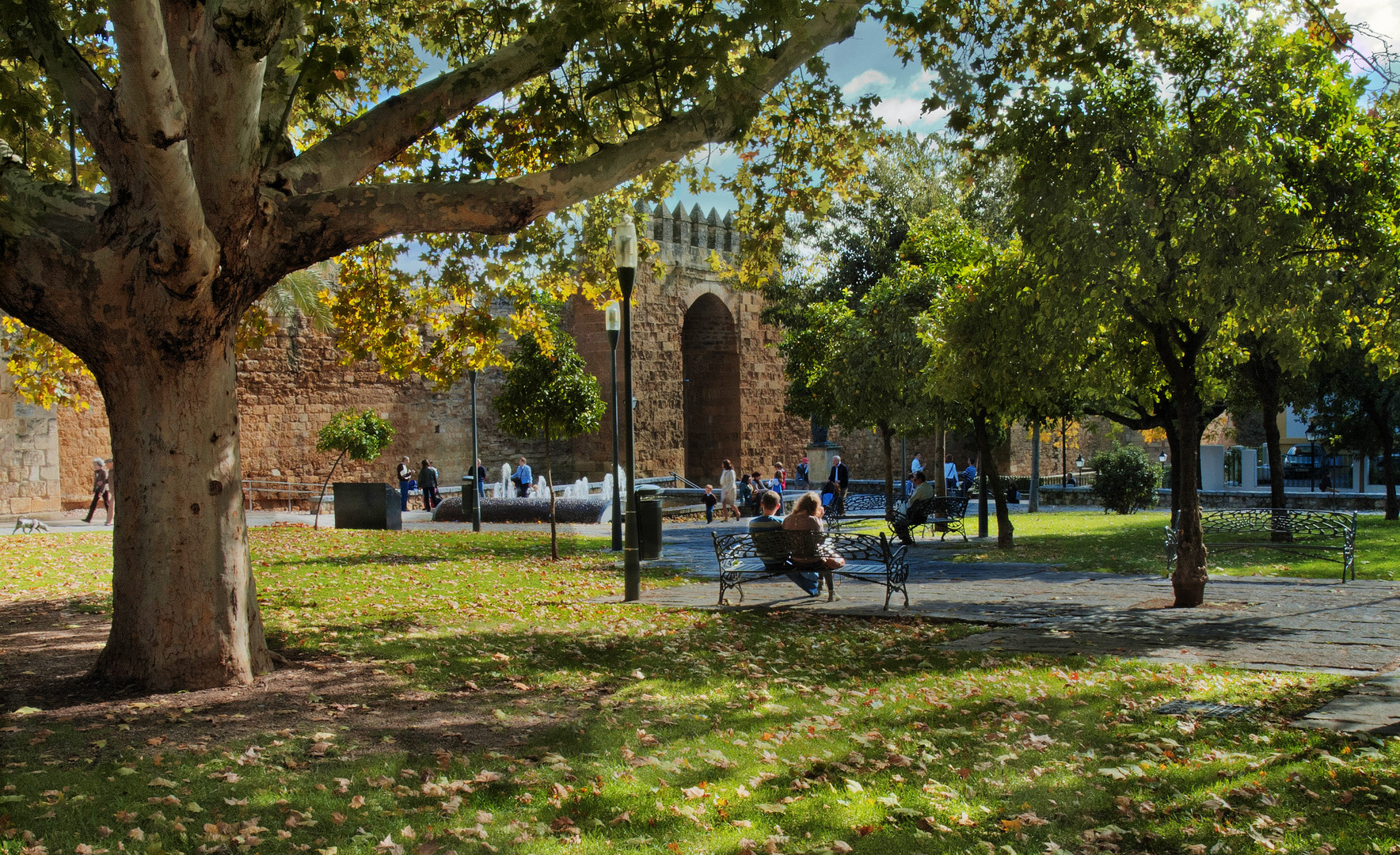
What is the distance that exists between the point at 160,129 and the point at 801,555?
5.66 meters

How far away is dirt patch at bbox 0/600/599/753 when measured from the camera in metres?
4.13

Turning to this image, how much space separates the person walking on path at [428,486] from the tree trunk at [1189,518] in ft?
60.4

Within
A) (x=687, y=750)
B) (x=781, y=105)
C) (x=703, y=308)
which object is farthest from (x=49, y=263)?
(x=703, y=308)

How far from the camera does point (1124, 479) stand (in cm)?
2194

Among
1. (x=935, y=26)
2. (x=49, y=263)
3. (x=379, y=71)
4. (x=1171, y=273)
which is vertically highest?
(x=379, y=71)

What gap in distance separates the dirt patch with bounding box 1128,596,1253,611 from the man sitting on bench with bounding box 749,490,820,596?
2.57m

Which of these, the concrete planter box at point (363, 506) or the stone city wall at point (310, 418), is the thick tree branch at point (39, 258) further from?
the stone city wall at point (310, 418)

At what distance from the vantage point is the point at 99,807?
3234mm

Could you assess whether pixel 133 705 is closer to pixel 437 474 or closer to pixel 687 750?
pixel 687 750

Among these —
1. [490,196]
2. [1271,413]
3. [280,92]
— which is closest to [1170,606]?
[490,196]

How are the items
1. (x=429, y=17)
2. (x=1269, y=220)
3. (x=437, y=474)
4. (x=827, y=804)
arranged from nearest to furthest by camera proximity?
(x=827, y=804), (x=1269, y=220), (x=429, y=17), (x=437, y=474)

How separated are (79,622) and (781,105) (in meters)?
6.95

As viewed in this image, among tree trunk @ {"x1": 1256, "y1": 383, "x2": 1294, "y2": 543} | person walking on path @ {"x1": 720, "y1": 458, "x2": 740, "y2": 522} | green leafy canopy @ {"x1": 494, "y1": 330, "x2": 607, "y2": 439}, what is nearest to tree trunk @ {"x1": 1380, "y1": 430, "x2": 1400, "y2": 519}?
tree trunk @ {"x1": 1256, "y1": 383, "x2": 1294, "y2": 543}

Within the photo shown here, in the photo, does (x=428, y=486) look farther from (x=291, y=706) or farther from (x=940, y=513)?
(x=291, y=706)
